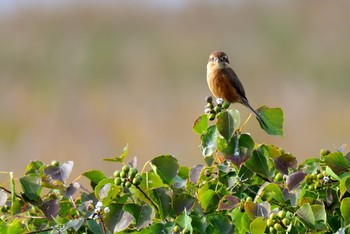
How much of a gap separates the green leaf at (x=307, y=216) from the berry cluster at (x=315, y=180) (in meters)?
0.11

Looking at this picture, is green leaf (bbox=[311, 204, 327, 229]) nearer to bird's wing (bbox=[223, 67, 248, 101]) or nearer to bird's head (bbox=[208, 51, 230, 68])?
bird's wing (bbox=[223, 67, 248, 101])

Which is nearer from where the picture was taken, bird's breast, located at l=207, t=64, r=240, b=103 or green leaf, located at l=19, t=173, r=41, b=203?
green leaf, located at l=19, t=173, r=41, b=203

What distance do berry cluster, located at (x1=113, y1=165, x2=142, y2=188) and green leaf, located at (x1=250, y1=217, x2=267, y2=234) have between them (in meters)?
0.24

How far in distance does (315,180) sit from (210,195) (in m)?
0.19

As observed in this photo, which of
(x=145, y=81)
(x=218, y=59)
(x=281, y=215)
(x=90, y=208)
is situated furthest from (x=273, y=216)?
(x=145, y=81)

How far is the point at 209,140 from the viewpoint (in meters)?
1.83

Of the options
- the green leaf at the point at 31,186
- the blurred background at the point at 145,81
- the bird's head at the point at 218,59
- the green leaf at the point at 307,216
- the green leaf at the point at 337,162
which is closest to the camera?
the green leaf at the point at 307,216

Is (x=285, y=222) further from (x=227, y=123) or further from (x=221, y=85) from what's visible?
(x=221, y=85)

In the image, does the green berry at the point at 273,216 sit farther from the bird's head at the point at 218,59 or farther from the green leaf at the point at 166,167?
the bird's head at the point at 218,59

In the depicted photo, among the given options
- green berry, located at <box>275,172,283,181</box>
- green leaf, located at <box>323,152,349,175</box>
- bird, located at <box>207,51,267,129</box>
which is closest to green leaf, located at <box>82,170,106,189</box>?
green berry, located at <box>275,172,283,181</box>

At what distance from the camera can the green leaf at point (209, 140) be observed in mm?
1814

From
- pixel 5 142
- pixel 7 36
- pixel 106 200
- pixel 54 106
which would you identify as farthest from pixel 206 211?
pixel 7 36

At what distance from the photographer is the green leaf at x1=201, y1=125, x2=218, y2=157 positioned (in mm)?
1814

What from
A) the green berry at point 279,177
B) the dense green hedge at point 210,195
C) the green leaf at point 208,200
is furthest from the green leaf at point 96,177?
the green berry at point 279,177
